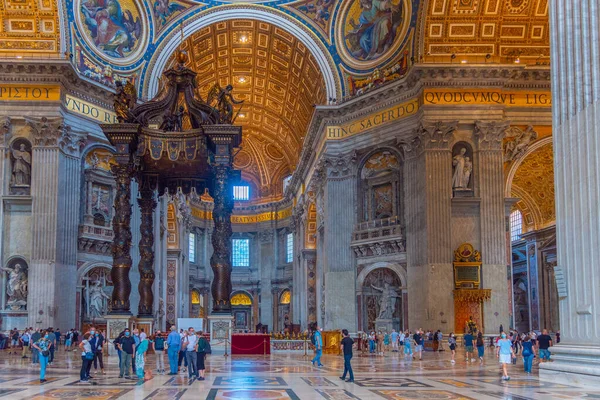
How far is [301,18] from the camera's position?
3431cm

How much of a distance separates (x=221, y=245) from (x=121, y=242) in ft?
9.34

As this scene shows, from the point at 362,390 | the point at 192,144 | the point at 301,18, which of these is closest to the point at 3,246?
the point at 192,144

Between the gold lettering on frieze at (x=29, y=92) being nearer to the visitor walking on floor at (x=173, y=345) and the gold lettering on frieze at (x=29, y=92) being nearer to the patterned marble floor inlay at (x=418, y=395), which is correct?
the visitor walking on floor at (x=173, y=345)

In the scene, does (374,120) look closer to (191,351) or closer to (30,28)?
(30,28)

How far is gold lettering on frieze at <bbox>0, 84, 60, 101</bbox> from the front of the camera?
1095 inches

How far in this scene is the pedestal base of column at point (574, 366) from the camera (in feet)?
37.7

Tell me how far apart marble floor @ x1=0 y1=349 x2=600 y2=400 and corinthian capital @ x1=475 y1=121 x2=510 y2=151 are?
36.3 feet

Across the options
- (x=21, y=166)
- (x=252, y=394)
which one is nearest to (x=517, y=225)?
(x=21, y=166)

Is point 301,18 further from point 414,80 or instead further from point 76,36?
point 76,36

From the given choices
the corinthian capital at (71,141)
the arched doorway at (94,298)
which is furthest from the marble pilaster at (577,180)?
the arched doorway at (94,298)

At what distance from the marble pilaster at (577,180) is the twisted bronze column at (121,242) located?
12045 mm

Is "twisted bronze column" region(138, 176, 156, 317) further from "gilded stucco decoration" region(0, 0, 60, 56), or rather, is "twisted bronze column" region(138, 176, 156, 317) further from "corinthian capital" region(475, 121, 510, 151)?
"corinthian capital" region(475, 121, 510, 151)

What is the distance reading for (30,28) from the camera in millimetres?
28188

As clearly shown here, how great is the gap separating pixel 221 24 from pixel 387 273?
50.2 feet
